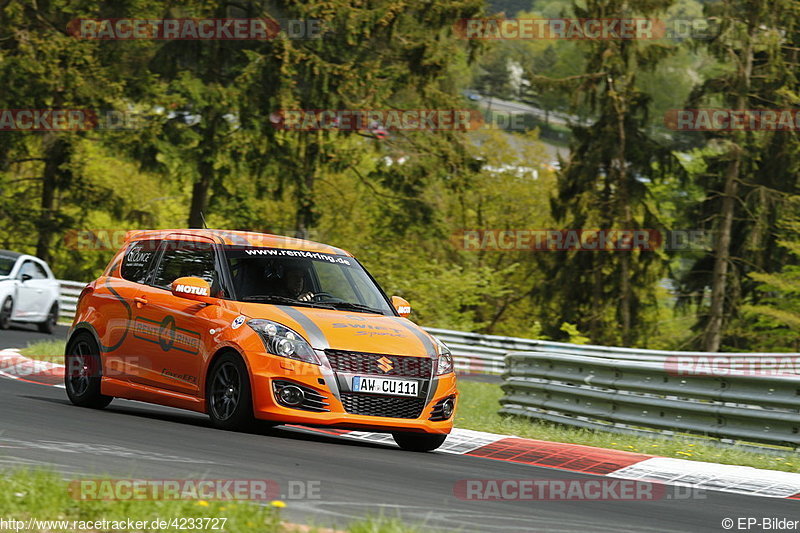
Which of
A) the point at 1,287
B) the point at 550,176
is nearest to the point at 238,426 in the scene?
the point at 1,287

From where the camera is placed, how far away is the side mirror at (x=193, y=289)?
10.5 meters

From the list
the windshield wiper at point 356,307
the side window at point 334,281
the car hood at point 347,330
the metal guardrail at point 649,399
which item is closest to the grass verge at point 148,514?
the car hood at point 347,330

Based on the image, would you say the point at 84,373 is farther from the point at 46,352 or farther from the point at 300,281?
the point at 46,352

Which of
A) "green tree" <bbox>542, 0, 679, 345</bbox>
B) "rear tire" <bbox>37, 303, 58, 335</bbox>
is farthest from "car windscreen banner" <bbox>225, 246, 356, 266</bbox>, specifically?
Result: "green tree" <bbox>542, 0, 679, 345</bbox>

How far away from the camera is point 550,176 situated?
60500 millimetres

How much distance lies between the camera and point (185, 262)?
11.3 metres

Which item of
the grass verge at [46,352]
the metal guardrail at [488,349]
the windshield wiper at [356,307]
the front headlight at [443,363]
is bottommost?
the metal guardrail at [488,349]

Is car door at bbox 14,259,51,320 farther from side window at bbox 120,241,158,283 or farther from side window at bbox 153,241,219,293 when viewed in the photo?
side window at bbox 153,241,219,293

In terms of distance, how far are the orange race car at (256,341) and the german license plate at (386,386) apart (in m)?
0.01

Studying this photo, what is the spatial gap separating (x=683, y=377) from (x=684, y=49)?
27.9 meters

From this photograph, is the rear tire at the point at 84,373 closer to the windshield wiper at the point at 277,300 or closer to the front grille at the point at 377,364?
the windshield wiper at the point at 277,300

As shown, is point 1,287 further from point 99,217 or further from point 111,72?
point 99,217

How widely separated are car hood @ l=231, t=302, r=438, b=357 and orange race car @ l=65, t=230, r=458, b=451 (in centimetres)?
1

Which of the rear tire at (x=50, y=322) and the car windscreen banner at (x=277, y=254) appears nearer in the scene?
the car windscreen banner at (x=277, y=254)
